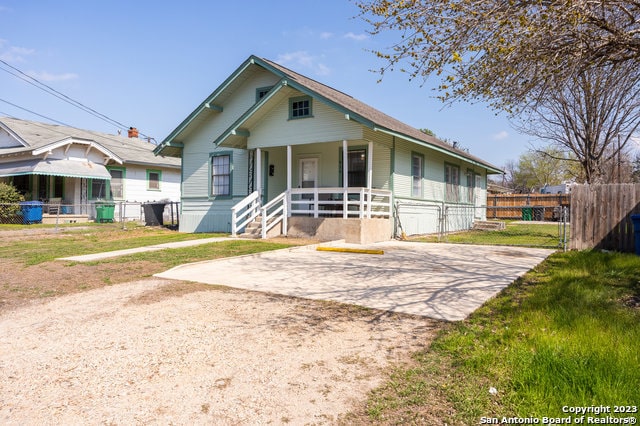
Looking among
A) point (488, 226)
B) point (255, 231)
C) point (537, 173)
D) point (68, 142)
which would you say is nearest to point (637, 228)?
point (255, 231)

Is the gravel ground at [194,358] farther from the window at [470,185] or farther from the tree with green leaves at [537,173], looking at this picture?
the tree with green leaves at [537,173]

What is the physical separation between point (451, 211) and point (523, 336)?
17.3 meters

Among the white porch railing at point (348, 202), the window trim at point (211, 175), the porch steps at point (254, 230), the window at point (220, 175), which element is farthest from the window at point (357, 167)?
the window at point (220, 175)

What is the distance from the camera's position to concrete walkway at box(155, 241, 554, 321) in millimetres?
5688

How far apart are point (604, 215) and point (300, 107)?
10.0 meters

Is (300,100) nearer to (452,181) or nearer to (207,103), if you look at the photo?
(207,103)

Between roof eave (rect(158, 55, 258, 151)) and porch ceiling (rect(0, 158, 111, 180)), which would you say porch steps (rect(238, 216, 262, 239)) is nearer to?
roof eave (rect(158, 55, 258, 151))

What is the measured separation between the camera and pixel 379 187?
1560 centimetres

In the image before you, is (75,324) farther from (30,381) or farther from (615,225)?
(615,225)

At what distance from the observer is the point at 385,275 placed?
24.9ft

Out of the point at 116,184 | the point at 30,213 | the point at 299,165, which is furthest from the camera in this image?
the point at 116,184

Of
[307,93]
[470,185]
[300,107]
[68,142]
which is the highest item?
[307,93]

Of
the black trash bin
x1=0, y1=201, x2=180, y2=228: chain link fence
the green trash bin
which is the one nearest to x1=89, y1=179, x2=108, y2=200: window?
x1=0, y1=201, x2=180, y2=228: chain link fence

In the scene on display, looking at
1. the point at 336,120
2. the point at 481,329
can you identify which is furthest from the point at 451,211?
the point at 481,329
